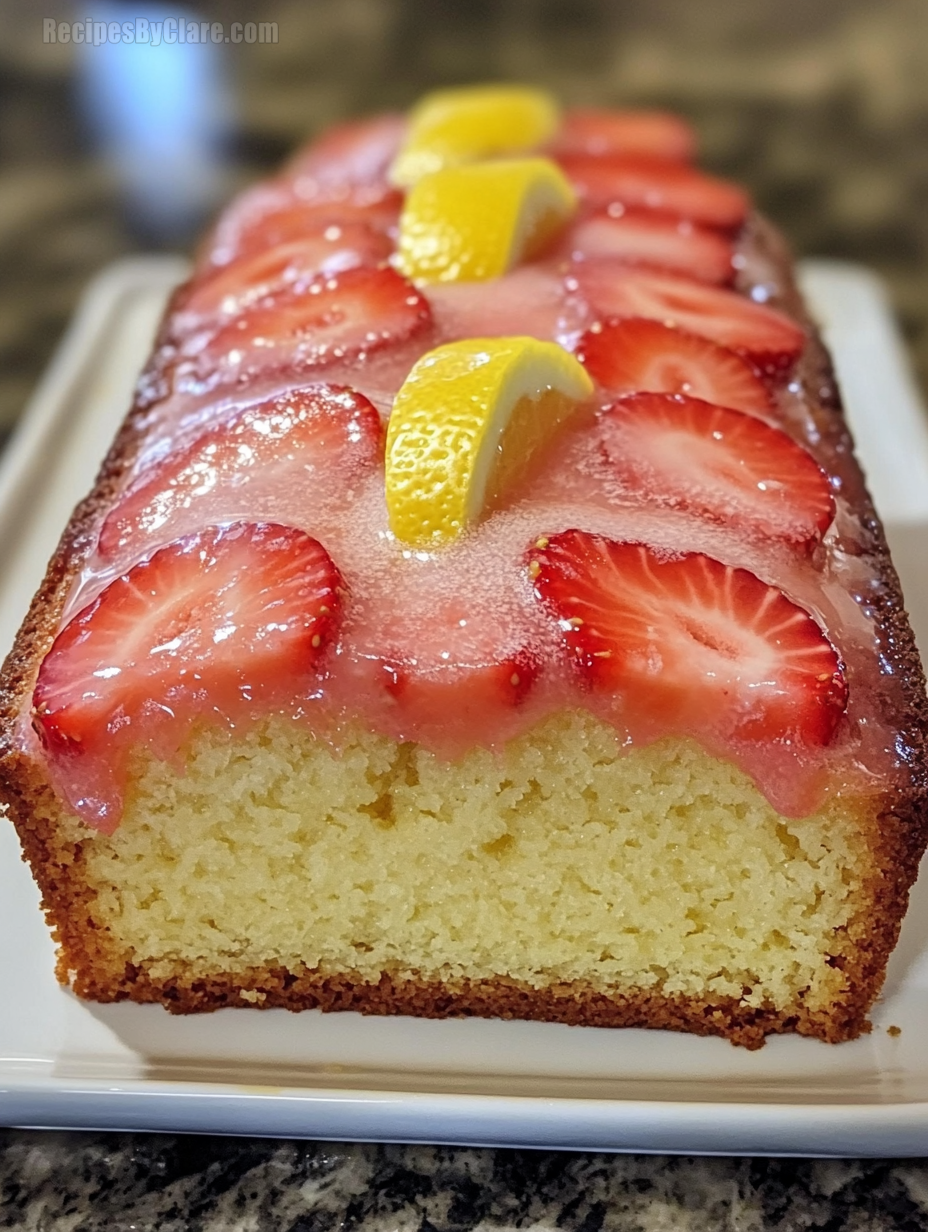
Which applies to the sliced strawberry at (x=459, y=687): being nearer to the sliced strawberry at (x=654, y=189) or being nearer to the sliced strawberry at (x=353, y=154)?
the sliced strawberry at (x=654, y=189)

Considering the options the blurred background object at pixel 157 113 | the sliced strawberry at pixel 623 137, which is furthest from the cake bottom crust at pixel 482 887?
the blurred background object at pixel 157 113

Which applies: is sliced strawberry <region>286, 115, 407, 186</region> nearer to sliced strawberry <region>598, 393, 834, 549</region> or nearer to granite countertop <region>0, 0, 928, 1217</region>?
granite countertop <region>0, 0, 928, 1217</region>

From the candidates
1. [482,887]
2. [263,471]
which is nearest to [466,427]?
[263,471]

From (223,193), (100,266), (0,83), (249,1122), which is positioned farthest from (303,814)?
(0,83)

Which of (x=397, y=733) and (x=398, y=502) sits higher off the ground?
(x=398, y=502)

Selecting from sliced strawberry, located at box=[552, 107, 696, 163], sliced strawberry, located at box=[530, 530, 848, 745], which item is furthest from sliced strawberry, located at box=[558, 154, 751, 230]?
sliced strawberry, located at box=[530, 530, 848, 745]

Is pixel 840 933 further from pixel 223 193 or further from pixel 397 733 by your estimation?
pixel 223 193
